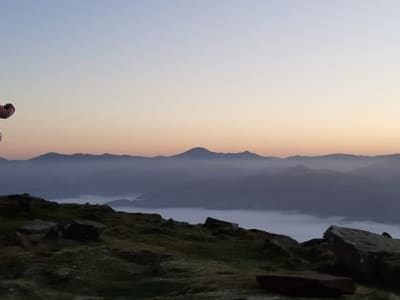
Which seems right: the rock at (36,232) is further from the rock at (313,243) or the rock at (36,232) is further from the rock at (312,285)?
the rock at (312,285)

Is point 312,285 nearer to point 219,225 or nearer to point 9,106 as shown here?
point 9,106

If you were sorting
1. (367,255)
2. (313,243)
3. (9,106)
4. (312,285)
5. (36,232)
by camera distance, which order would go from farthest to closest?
(313,243) → (36,232) → (9,106) → (367,255) → (312,285)

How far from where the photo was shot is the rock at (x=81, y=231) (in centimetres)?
2991

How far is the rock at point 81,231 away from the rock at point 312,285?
47.4 feet

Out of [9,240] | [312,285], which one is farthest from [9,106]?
[312,285]

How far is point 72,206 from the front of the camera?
1689 inches

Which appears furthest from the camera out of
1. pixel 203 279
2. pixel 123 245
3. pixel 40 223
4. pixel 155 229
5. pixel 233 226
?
pixel 233 226

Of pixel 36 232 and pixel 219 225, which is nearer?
pixel 36 232

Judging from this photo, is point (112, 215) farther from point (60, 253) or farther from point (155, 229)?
point (60, 253)

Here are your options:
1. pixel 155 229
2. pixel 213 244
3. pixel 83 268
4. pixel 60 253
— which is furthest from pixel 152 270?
pixel 155 229

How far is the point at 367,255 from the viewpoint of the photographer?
2033cm

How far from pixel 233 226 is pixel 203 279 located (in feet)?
65.1

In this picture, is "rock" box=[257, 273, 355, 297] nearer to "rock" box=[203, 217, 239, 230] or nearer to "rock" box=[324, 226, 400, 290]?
"rock" box=[324, 226, 400, 290]

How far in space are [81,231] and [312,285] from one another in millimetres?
15764
